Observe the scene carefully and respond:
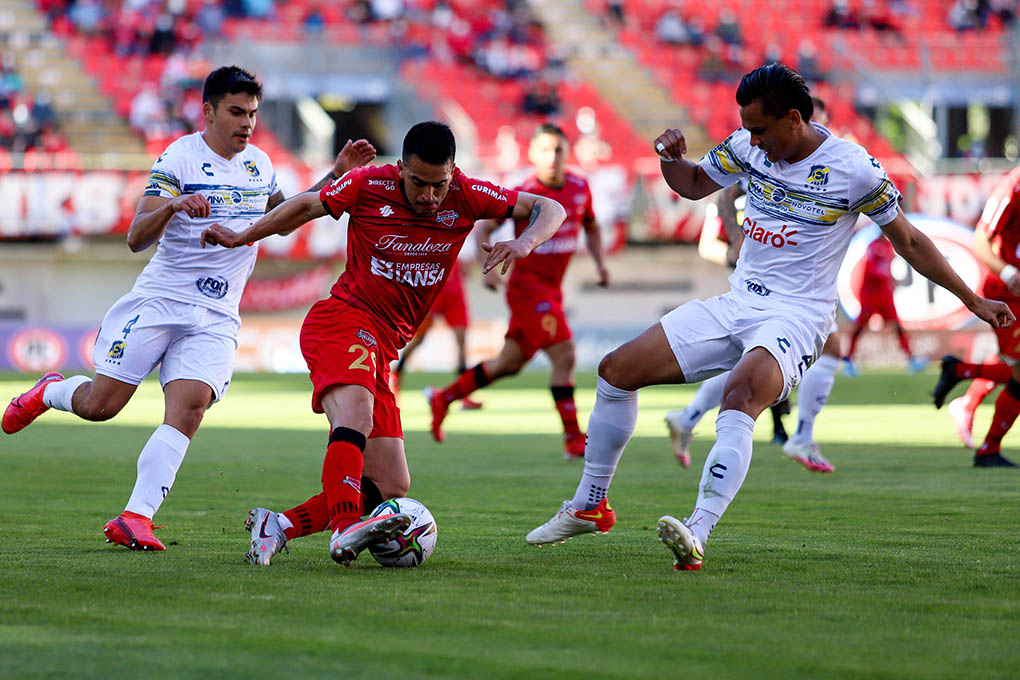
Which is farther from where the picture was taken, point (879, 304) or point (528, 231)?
point (879, 304)

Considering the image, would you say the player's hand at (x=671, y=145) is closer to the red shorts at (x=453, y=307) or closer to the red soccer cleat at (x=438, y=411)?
the red soccer cleat at (x=438, y=411)

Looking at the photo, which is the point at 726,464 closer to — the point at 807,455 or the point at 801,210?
the point at 801,210

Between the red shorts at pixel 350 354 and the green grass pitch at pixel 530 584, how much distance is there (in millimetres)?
643

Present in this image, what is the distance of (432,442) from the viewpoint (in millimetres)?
11891

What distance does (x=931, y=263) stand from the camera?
Answer: 573 centimetres

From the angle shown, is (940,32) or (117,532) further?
(940,32)

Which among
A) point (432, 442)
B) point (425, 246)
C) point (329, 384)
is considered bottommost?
point (432, 442)

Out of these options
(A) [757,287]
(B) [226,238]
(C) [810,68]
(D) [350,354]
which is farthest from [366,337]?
(C) [810,68]

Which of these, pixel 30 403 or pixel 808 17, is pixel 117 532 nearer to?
pixel 30 403

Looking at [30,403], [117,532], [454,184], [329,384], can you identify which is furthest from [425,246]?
[30,403]

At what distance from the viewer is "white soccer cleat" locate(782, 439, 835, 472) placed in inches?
371

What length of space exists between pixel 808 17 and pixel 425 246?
2788cm

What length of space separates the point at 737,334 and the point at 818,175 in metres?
0.72

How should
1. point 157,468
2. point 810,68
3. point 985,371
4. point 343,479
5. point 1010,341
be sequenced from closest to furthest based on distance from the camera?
point 343,479, point 157,468, point 1010,341, point 985,371, point 810,68
